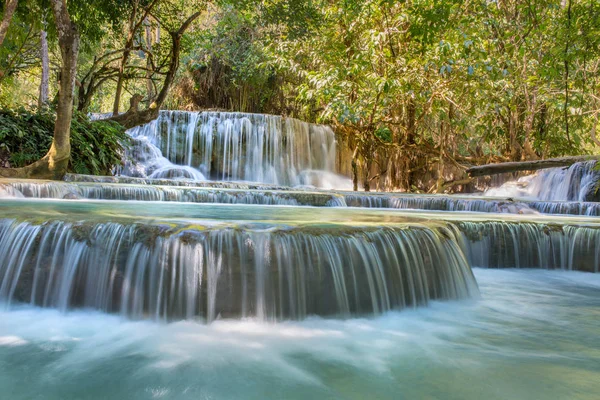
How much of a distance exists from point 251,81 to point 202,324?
16.0 meters

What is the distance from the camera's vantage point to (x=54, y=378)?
248 centimetres

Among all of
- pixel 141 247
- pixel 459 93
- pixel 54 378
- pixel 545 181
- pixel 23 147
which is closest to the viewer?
pixel 54 378

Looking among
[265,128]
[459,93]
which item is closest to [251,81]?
[265,128]

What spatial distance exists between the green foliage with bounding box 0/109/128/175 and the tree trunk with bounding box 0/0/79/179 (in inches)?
50.8

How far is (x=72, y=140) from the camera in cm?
1058

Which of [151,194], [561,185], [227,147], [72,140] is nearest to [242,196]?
[151,194]

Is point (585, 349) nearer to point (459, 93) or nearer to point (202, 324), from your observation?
point (202, 324)

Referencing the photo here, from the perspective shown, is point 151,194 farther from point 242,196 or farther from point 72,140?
point 72,140

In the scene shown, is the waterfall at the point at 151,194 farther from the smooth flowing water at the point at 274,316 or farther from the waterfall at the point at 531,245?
the smooth flowing water at the point at 274,316

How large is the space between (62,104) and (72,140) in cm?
222

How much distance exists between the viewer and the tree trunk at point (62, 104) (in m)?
8.33

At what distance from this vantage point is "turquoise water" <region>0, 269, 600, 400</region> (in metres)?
2.45

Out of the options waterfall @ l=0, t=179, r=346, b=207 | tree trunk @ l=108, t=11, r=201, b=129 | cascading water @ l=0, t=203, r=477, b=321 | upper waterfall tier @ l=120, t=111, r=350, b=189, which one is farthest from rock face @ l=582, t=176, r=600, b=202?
cascading water @ l=0, t=203, r=477, b=321

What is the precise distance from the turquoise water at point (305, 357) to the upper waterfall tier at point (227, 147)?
11.7 metres
